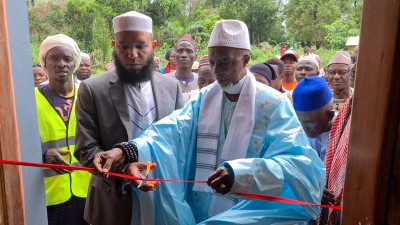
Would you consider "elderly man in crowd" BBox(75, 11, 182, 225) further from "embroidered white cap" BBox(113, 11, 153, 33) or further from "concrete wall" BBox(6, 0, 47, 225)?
"concrete wall" BBox(6, 0, 47, 225)

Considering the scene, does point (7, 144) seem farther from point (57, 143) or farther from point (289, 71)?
point (289, 71)

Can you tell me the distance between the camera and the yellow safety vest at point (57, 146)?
137 inches

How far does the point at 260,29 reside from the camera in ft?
86.9

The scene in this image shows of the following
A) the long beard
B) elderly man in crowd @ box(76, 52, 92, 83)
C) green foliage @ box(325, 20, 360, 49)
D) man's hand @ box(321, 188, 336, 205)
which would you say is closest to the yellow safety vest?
the long beard

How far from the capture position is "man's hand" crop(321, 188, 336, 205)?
2379 mm

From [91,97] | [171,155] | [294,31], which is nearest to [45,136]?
[91,97]

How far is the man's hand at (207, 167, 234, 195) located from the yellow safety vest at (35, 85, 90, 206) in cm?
189

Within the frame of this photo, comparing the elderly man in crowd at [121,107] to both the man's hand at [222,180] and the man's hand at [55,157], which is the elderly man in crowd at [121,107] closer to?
the man's hand at [55,157]

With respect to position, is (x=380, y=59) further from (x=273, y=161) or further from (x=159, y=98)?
(x=159, y=98)

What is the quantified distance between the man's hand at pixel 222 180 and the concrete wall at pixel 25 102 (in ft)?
3.37

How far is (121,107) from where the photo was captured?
2.80 metres

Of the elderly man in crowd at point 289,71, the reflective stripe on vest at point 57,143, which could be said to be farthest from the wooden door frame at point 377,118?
the elderly man in crowd at point 289,71

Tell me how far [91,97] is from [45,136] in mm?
953

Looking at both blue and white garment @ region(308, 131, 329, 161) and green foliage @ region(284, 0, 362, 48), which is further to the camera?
green foliage @ region(284, 0, 362, 48)
